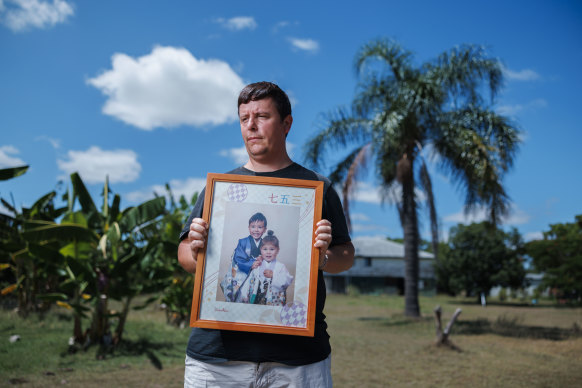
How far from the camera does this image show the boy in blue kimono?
1.76 meters

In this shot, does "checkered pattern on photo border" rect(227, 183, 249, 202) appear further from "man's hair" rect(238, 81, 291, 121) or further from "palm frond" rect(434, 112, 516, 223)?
"palm frond" rect(434, 112, 516, 223)

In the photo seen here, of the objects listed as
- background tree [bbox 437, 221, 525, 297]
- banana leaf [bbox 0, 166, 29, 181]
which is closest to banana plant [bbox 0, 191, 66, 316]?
banana leaf [bbox 0, 166, 29, 181]

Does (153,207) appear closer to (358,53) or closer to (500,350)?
(500,350)

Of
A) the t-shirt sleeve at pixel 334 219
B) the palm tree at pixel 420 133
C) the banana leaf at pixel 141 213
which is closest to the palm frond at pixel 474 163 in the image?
the palm tree at pixel 420 133

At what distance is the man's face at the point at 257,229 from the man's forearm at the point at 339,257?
314mm

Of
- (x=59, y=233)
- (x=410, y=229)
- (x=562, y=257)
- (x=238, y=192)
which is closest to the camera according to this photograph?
(x=238, y=192)

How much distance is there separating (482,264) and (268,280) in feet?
107

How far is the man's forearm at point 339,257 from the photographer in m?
1.91

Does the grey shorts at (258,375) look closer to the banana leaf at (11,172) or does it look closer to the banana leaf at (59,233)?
the banana leaf at (59,233)

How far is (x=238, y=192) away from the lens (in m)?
1.84

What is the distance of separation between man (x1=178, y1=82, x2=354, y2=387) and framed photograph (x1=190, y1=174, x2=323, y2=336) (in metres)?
0.08

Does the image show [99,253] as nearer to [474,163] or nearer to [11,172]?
[11,172]

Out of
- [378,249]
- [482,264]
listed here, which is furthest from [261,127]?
[378,249]

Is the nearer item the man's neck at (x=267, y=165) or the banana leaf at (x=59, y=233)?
the man's neck at (x=267, y=165)
